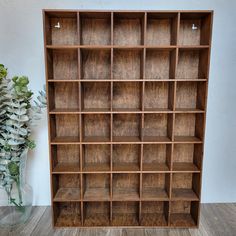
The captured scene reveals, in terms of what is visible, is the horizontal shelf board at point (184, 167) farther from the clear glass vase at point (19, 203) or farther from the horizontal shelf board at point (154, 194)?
the clear glass vase at point (19, 203)

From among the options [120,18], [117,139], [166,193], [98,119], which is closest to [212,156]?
[166,193]

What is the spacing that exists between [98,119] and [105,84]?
34 centimetres

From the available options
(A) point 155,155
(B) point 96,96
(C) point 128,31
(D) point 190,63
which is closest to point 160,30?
(C) point 128,31

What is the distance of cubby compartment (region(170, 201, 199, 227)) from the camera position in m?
1.93

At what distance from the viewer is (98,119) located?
199cm

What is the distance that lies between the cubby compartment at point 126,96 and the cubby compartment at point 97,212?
101cm

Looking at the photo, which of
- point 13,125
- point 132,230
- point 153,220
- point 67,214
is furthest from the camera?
point 67,214

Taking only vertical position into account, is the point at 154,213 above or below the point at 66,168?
below

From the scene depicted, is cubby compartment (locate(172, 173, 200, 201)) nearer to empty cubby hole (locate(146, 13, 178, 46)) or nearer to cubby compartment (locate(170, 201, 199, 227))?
cubby compartment (locate(170, 201, 199, 227))

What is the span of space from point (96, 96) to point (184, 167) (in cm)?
106

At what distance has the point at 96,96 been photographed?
1964 millimetres

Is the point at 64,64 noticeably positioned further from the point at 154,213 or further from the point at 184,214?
the point at 184,214

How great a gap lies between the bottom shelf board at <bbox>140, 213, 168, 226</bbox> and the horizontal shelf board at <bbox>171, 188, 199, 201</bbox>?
27 centimetres

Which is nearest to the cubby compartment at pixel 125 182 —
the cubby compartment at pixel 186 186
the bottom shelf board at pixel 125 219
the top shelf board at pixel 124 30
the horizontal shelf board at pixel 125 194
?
the horizontal shelf board at pixel 125 194
